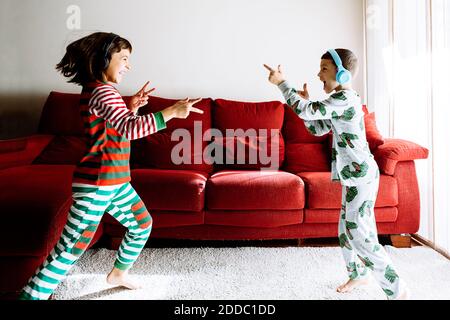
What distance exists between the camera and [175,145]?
2.70m

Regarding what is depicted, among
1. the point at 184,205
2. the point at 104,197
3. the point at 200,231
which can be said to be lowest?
the point at 200,231

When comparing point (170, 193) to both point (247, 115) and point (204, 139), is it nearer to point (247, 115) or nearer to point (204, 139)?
point (204, 139)

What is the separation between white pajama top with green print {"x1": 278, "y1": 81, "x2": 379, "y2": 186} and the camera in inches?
61.0

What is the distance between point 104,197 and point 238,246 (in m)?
1.20

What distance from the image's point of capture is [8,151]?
2.48 meters

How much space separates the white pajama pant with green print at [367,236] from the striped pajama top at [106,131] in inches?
32.9

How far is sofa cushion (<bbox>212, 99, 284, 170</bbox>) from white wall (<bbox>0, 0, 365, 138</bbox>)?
39 cm

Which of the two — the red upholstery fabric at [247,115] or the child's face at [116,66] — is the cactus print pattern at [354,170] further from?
the red upholstery fabric at [247,115]

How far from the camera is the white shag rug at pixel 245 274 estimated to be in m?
1.70

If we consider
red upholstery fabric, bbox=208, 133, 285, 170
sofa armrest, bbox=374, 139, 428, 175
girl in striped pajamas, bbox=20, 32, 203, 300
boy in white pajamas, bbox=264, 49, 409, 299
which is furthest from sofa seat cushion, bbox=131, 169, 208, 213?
sofa armrest, bbox=374, 139, 428, 175

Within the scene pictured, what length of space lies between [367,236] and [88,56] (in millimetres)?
1276
